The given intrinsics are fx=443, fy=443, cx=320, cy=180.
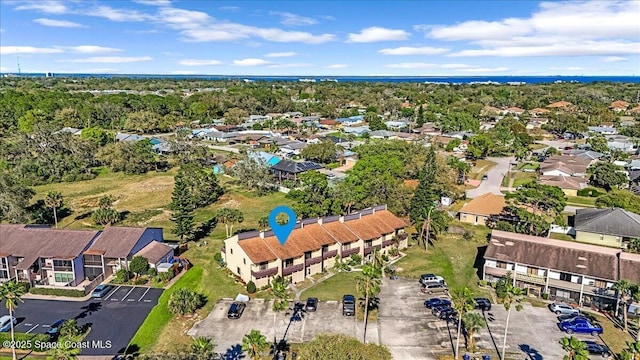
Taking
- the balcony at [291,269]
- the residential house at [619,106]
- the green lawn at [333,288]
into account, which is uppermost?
the residential house at [619,106]

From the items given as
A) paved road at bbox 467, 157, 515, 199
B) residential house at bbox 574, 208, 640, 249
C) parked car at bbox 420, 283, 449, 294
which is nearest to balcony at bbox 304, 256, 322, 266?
parked car at bbox 420, 283, 449, 294

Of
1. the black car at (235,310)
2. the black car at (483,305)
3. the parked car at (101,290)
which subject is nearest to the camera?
the black car at (235,310)

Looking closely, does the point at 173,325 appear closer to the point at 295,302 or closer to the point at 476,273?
the point at 295,302

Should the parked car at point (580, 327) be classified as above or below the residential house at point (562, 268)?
below

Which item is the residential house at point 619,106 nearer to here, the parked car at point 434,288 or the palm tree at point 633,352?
the parked car at point 434,288

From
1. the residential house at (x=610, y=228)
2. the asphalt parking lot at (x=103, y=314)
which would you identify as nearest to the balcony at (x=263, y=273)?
the asphalt parking lot at (x=103, y=314)

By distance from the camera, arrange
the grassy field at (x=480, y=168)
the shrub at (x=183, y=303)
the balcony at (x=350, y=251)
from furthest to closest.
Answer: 1. the grassy field at (x=480, y=168)
2. the balcony at (x=350, y=251)
3. the shrub at (x=183, y=303)

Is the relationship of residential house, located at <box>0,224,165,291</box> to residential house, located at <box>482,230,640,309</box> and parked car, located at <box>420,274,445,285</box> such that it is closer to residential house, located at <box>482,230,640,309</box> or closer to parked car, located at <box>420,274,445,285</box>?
parked car, located at <box>420,274,445,285</box>
